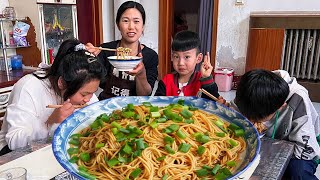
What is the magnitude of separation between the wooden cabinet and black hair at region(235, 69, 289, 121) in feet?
10.9

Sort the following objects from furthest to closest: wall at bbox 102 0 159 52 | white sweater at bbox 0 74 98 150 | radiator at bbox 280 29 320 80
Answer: wall at bbox 102 0 159 52
radiator at bbox 280 29 320 80
white sweater at bbox 0 74 98 150

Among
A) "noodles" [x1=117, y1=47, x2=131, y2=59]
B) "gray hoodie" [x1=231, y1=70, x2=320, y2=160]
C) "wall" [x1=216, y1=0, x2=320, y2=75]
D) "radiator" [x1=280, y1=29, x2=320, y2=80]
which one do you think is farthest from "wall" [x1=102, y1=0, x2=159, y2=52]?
"gray hoodie" [x1=231, y1=70, x2=320, y2=160]

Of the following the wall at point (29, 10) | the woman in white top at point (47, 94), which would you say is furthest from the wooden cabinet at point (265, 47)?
the woman in white top at point (47, 94)

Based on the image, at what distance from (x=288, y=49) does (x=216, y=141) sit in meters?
4.02

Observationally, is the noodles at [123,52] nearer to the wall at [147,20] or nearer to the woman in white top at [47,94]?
the woman in white top at [47,94]

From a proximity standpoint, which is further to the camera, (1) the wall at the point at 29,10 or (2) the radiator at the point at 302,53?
(2) the radiator at the point at 302,53

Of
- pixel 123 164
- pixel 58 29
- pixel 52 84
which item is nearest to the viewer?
pixel 123 164

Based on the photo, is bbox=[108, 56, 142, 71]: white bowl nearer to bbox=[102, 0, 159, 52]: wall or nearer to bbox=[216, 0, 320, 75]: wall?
bbox=[216, 0, 320, 75]: wall

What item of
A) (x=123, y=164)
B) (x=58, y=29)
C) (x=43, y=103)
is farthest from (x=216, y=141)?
(x=58, y=29)

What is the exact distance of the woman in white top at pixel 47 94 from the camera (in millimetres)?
1331

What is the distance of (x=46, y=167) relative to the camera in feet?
3.22

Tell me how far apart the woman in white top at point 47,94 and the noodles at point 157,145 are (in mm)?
382

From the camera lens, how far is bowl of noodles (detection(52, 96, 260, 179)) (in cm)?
80

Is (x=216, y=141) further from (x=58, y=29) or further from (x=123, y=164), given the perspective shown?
(x=58, y=29)
